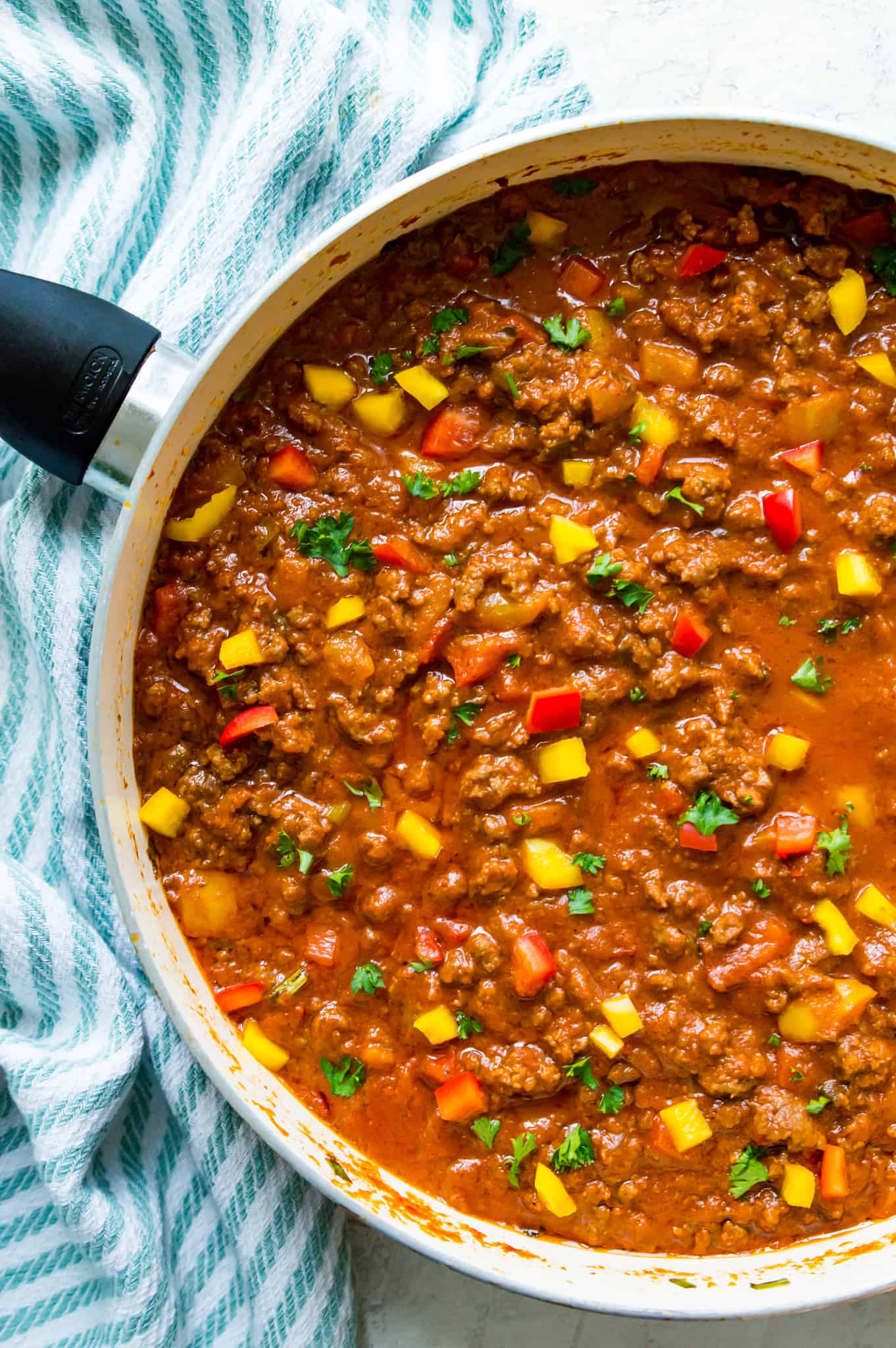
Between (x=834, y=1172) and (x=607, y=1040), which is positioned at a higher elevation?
(x=607, y=1040)

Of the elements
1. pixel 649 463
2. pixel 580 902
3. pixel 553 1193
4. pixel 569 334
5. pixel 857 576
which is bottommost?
pixel 553 1193

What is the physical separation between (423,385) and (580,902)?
143cm

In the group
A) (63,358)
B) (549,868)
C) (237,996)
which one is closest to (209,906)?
(237,996)

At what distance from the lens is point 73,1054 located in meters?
3.34

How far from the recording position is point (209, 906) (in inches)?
128

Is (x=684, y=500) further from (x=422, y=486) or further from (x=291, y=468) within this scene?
(x=291, y=468)

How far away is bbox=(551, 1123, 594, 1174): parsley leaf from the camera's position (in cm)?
320

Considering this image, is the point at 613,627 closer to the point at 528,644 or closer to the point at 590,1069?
the point at 528,644

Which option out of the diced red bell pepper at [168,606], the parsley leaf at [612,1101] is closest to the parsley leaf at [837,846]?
the parsley leaf at [612,1101]

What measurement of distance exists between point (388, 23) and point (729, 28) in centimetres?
102

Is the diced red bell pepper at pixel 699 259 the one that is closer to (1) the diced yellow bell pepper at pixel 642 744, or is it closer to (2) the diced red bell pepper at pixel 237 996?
(1) the diced yellow bell pepper at pixel 642 744

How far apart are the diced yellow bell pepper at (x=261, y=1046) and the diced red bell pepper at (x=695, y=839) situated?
4.10ft

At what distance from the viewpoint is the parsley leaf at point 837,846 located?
3.12 meters

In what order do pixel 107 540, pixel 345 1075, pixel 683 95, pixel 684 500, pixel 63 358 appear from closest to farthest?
pixel 63 358, pixel 684 500, pixel 345 1075, pixel 107 540, pixel 683 95
